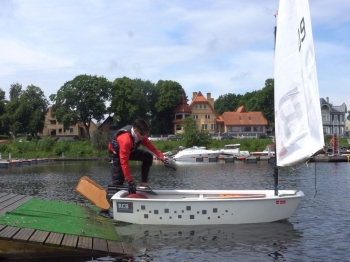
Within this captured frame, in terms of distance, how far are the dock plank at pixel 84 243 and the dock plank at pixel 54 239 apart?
406 mm

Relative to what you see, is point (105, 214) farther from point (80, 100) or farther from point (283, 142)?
point (80, 100)

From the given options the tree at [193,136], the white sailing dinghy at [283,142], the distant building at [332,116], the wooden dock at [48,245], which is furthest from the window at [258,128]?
the wooden dock at [48,245]

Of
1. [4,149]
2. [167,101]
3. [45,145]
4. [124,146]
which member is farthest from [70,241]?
[167,101]

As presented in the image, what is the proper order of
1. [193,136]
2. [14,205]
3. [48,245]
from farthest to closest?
[193,136] → [14,205] → [48,245]

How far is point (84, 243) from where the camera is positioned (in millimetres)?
10156

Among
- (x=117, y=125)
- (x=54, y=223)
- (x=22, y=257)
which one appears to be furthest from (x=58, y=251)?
(x=117, y=125)

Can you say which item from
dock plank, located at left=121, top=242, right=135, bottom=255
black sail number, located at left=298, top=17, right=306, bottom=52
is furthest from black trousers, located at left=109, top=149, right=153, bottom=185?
black sail number, located at left=298, top=17, right=306, bottom=52

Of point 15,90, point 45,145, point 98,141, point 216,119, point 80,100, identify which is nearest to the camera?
point 98,141

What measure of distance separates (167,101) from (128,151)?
83.1m

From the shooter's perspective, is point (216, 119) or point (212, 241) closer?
point (212, 241)

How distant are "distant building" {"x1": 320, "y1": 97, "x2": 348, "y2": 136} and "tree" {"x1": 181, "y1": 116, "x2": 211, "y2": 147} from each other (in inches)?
1722

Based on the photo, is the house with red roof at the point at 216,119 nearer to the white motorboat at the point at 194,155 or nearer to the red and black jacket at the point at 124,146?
the white motorboat at the point at 194,155

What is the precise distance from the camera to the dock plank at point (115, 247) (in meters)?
10.3

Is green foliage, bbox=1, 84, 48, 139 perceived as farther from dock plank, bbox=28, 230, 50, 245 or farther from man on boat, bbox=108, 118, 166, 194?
dock plank, bbox=28, 230, 50, 245
